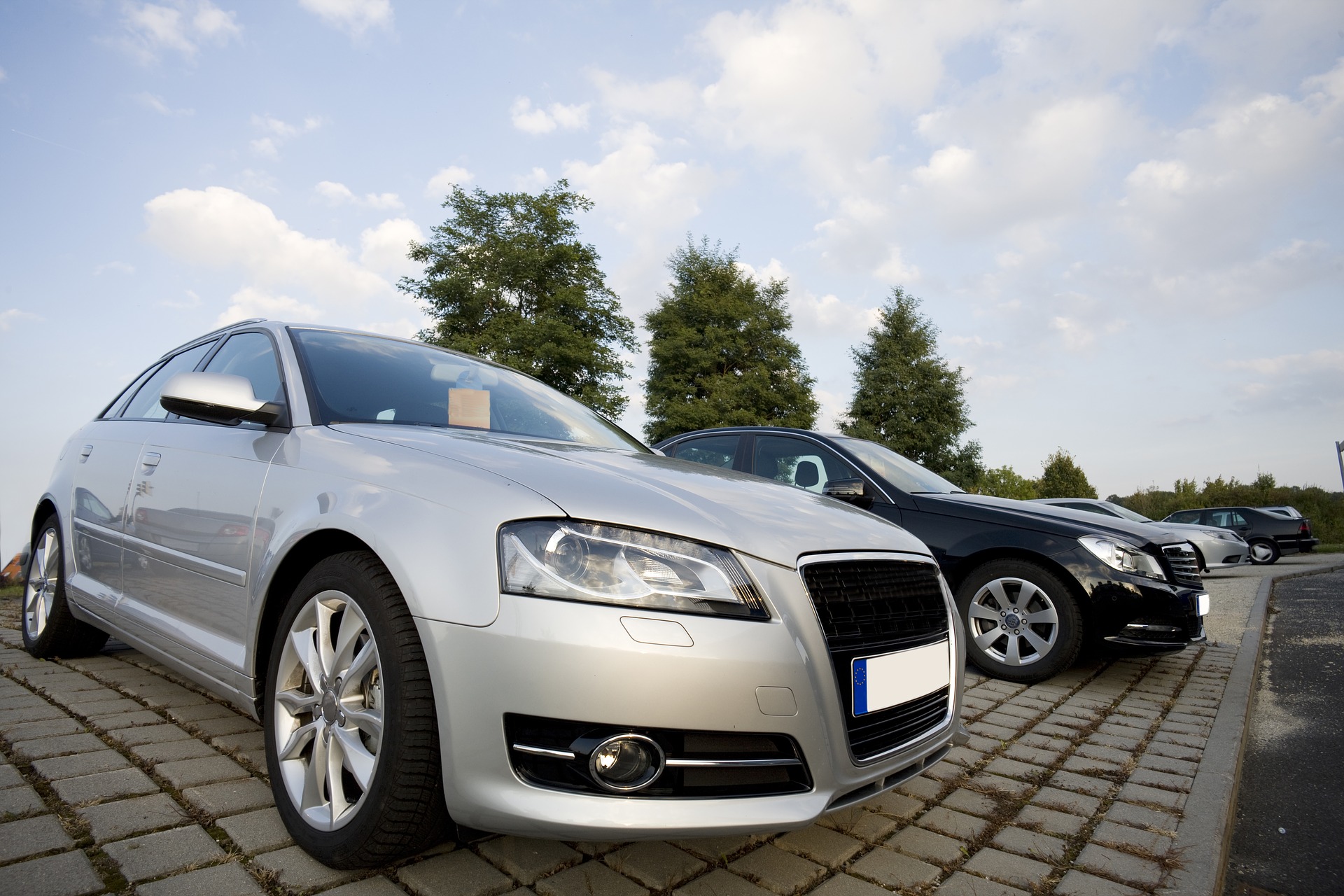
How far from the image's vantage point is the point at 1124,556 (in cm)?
470

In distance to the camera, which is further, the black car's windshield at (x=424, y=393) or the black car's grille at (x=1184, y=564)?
the black car's grille at (x=1184, y=564)

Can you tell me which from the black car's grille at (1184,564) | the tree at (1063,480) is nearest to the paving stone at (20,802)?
the black car's grille at (1184,564)

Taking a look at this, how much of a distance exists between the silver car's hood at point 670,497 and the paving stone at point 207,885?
1.12 metres

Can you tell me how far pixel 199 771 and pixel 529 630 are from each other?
161 cm

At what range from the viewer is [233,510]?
2.51 meters

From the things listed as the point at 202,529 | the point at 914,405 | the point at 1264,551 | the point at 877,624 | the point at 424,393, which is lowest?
the point at 877,624

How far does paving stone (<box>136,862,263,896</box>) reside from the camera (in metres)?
1.83

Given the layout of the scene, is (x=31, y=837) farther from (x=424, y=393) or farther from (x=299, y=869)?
(x=424, y=393)

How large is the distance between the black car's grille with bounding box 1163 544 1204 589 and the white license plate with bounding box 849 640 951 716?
10.9 ft

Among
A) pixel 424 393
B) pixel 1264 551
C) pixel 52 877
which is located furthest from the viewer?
pixel 1264 551

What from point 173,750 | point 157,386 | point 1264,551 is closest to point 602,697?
point 173,750

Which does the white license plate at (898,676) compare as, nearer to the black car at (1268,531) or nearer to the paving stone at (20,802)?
the paving stone at (20,802)

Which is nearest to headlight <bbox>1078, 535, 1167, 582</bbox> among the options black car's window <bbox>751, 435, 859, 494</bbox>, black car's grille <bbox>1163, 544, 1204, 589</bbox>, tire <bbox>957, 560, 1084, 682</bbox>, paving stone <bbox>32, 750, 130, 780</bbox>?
black car's grille <bbox>1163, 544, 1204, 589</bbox>

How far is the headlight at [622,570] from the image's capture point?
1.75m
